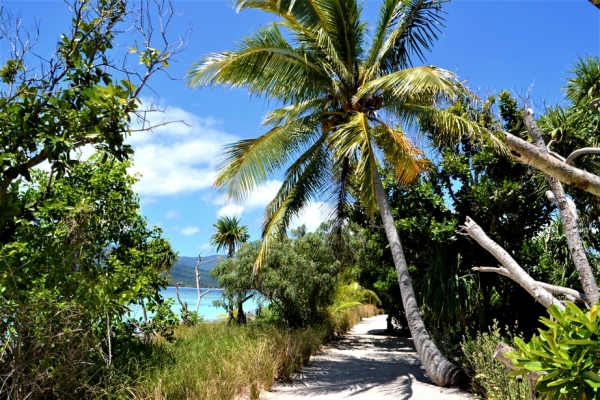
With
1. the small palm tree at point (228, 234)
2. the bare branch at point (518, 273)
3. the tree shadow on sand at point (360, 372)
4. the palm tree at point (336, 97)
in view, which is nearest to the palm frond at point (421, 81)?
the palm tree at point (336, 97)

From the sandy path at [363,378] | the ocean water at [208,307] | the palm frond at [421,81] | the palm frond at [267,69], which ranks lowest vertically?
the sandy path at [363,378]

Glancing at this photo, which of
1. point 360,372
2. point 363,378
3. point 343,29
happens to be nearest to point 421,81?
point 343,29

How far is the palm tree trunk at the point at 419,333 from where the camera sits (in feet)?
27.7

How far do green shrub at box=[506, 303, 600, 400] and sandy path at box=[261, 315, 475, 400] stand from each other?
6.05 metres

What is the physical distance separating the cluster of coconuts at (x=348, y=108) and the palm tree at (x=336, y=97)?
0.08 feet

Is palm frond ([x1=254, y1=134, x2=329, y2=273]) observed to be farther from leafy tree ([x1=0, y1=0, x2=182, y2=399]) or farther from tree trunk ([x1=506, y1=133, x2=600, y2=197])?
tree trunk ([x1=506, y1=133, x2=600, y2=197])

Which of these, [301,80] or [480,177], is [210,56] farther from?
[480,177]

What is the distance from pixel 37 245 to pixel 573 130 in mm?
9529

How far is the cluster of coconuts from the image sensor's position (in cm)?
1068

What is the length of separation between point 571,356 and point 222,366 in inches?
237

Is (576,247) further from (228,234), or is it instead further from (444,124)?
(228,234)

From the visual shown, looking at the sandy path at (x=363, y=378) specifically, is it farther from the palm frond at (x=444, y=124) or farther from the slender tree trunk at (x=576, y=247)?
the palm frond at (x=444, y=124)

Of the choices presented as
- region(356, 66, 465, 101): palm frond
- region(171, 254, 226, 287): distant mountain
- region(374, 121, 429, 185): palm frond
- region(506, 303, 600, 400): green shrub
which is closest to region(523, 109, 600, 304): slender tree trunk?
region(506, 303, 600, 400): green shrub

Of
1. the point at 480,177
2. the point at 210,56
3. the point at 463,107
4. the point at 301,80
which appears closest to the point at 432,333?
the point at 480,177
